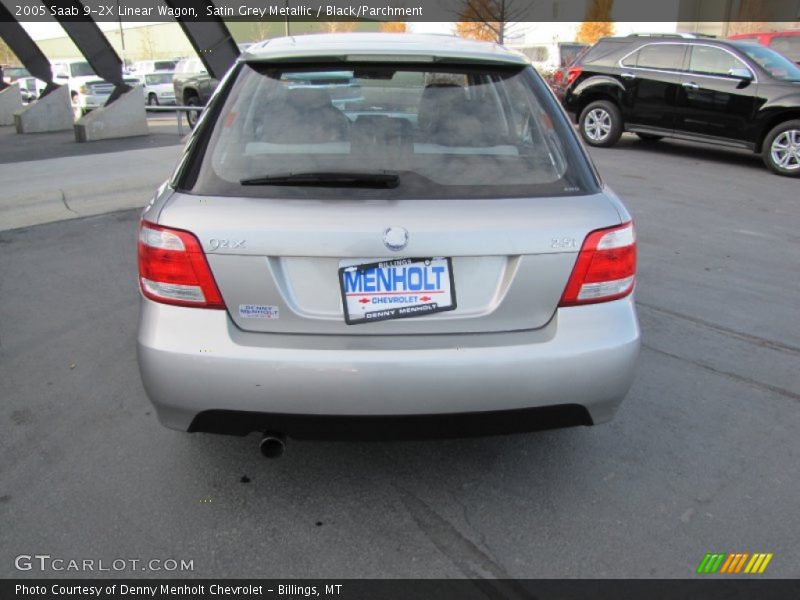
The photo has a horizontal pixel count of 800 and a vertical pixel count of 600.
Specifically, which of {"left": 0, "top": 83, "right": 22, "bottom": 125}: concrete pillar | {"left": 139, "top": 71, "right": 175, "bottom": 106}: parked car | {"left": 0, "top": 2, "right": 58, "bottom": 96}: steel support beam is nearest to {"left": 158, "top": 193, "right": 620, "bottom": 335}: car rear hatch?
{"left": 0, "top": 2, "right": 58, "bottom": 96}: steel support beam

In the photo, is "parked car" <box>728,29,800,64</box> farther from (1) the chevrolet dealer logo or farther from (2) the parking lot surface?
(1) the chevrolet dealer logo

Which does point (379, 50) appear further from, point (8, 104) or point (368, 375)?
point (8, 104)

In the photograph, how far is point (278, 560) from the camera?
2387 mm

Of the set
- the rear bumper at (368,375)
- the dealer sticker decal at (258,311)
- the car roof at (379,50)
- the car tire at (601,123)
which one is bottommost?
the car tire at (601,123)

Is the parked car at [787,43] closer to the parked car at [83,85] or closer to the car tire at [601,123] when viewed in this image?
the car tire at [601,123]

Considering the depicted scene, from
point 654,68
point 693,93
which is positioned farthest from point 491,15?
point 693,93

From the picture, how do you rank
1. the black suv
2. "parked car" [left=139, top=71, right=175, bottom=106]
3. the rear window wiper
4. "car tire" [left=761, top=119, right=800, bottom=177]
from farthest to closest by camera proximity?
"parked car" [left=139, top=71, right=175, bottom=106] < the black suv < "car tire" [left=761, top=119, right=800, bottom=177] < the rear window wiper

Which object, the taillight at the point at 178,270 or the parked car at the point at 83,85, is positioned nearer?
the taillight at the point at 178,270

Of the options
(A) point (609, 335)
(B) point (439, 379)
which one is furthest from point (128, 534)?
(A) point (609, 335)

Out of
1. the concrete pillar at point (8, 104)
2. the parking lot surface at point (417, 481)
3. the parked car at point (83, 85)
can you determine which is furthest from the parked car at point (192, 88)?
the parking lot surface at point (417, 481)

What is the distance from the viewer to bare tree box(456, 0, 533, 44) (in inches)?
1213

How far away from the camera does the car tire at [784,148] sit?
9484 mm

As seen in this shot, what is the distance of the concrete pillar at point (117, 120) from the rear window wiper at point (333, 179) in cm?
1224

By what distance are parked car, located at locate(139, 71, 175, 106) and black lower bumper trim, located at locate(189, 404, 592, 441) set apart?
28.5m
